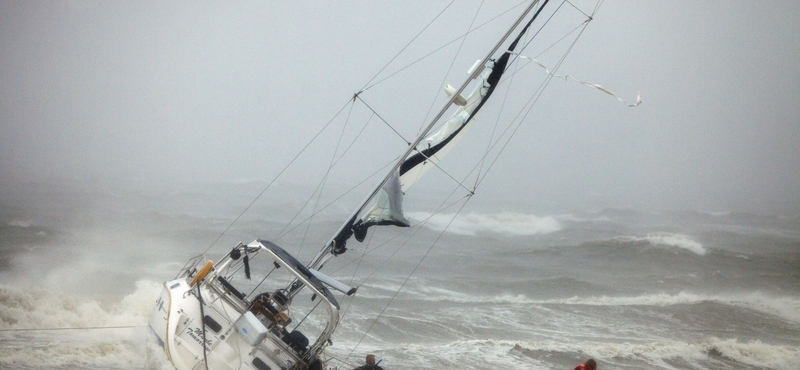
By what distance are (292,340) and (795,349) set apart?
899 cm

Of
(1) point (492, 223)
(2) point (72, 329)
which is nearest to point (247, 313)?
(2) point (72, 329)

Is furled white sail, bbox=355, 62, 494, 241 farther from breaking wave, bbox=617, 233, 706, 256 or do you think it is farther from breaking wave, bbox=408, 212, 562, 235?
breaking wave, bbox=617, 233, 706, 256

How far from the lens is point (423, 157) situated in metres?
6.07

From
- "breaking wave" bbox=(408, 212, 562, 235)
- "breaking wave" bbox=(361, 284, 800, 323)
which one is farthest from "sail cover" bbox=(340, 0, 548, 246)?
"breaking wave" bbox=(408, 212, 562, 235)

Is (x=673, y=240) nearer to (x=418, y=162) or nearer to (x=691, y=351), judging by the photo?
(x=691, y=351)

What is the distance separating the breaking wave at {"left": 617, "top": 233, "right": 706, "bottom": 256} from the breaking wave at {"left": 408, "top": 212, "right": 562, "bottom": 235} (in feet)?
9.03

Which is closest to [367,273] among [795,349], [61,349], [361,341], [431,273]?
[431,273]

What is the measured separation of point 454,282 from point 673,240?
27.1 ft

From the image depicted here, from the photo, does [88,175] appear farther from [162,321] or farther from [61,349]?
[162,321]

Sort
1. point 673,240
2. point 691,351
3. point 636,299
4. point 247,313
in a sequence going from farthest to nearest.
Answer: point 673,240 → point 636,299 → point 691,351 → point 247,313

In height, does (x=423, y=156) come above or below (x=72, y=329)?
above

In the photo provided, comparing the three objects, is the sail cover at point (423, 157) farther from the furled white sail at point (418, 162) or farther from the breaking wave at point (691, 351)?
the breaking wave at point (691, 351)

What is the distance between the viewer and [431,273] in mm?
12836

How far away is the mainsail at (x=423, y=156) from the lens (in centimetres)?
592
